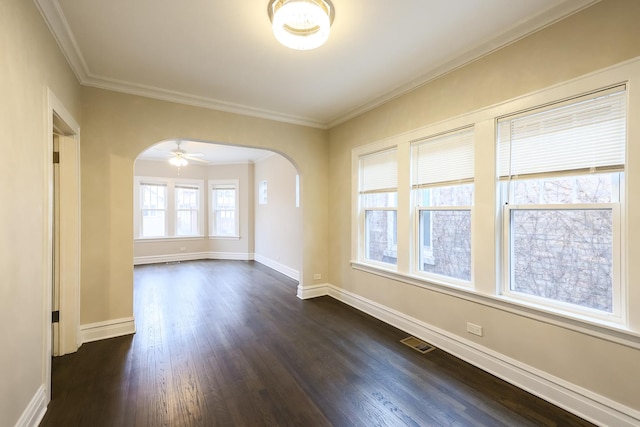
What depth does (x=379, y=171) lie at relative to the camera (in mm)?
3748

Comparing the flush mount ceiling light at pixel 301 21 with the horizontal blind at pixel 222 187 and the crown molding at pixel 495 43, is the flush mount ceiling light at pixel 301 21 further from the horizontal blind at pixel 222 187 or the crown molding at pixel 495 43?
the horizontal blind at pixel 222 187

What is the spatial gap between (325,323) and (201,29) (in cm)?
327

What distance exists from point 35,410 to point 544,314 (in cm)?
354

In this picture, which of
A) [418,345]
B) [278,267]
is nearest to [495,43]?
[418,345]

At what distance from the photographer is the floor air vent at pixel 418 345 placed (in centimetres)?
→ 280

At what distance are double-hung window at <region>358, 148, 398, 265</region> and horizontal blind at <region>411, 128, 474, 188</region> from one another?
1.19 feet

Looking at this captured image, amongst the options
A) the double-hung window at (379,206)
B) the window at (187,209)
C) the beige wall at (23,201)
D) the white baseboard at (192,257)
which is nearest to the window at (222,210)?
the window at (187,209)

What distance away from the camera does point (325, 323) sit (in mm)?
3486

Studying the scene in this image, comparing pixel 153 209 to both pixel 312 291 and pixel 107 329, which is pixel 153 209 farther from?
pixel 312 291

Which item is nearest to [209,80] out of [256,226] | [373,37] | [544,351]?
[373,37]

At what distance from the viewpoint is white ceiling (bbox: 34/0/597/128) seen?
2.01 meters

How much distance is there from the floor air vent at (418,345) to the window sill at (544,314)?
565 mm

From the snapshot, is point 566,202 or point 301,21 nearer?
point 301,21

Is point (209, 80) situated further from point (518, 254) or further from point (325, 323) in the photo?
point (518, 254)
